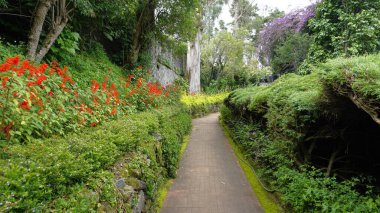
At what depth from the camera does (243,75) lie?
2323 cm

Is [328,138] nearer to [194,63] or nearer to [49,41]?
[49,41]

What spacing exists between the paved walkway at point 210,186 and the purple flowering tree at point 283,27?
11.3 meters

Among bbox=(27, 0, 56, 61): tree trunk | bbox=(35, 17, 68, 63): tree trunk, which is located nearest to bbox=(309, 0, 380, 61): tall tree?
bbox=(35, 17, 68, 63): tree trunk

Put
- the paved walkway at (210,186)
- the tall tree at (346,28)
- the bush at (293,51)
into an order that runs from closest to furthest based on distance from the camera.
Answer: the paved walkway at (210,186), the tall tree at (346,28), the bush at (293,51)

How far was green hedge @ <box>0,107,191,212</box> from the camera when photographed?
155 centimetres

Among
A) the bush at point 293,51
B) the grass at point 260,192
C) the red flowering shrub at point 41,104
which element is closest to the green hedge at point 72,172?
the red flowering shrub at point 41,104

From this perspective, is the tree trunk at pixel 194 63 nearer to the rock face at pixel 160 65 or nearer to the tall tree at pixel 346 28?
the rock face at pixel 160 65

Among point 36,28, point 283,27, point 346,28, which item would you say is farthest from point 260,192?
point 283,27

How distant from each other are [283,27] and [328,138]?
49.4ft

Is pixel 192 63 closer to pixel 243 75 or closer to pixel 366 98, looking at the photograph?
pixel 243 75

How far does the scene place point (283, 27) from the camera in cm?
1731

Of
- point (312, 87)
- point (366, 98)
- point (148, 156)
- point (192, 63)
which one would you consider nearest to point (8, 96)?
point (148, 156)

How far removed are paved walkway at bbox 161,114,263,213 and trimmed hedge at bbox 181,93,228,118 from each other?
5331 millimetres

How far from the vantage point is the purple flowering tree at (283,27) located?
14870mm
